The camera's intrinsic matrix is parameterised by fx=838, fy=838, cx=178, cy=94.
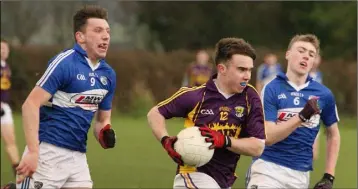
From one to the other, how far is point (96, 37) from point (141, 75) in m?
23.9

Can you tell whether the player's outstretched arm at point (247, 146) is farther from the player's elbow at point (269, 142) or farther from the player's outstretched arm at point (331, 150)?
the player's outstretched arm at point (331, 150)

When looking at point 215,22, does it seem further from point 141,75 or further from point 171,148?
point 171,148

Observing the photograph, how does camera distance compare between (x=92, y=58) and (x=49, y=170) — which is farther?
(x=92, y=58)

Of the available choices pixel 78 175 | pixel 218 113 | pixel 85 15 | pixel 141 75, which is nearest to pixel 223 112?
pixel 218 113

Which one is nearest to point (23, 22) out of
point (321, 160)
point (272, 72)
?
point (272, 72)

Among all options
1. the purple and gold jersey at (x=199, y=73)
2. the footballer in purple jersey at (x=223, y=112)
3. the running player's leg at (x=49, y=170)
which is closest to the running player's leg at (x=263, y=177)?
the footballer in purple jersey at (x=223, y=112)

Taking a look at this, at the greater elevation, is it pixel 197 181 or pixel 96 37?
pixel 96 37

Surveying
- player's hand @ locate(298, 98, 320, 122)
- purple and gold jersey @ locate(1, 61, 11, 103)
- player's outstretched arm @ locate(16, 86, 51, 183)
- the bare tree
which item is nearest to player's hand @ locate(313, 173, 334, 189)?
player's hand @ locate(298, 98, 320, 122)

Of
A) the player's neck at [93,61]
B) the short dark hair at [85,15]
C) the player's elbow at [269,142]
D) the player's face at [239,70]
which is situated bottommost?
the player's elbow at [269,142]

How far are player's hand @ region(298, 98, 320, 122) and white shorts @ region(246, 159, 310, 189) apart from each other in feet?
2.37

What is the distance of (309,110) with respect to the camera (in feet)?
22.9

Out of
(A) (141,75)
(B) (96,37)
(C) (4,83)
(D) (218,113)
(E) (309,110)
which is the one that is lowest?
(D) (218,113)

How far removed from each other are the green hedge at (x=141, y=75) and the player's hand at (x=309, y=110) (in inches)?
870

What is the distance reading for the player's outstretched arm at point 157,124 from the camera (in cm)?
642
